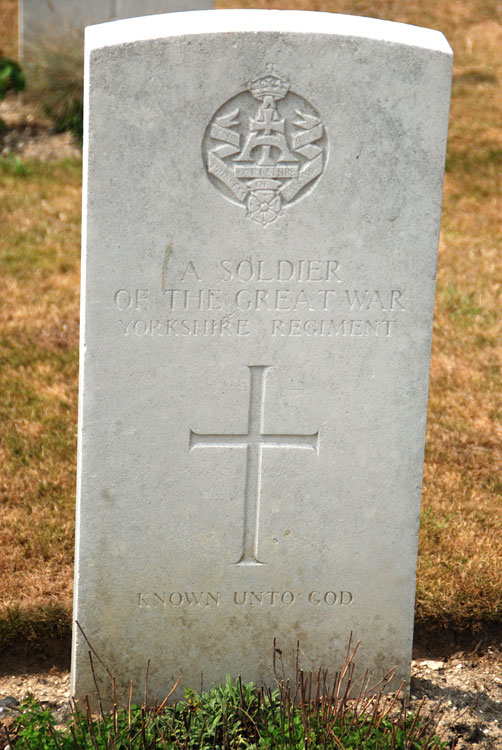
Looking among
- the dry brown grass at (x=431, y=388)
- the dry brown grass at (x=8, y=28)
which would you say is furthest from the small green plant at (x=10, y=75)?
the dry brown grass at (x=431, y=388)

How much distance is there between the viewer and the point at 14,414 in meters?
5.07

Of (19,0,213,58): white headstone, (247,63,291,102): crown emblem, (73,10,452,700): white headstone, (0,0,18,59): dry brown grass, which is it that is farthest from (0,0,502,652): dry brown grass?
(0,0,18,59): dry brown grass

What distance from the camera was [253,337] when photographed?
2939 mm

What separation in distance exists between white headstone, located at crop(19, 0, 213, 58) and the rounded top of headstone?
258 inches

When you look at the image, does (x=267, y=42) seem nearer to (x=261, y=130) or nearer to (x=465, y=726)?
(x=261, y=130)

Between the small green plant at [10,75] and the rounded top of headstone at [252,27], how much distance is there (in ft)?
22.6

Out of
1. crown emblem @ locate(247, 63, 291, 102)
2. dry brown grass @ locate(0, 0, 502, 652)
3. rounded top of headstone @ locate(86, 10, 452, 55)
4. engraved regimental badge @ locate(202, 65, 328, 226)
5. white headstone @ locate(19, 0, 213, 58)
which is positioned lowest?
dry brown grass @ locate(0, 0, 502, 652)

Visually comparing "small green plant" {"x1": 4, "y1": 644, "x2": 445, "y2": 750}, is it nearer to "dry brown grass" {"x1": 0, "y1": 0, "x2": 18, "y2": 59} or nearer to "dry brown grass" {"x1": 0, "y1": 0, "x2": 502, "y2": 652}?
"dry brown grass" {"x1": 0, "y1": 0, "x2": 502, "y2": 652}

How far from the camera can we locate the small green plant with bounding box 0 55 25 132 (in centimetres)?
924

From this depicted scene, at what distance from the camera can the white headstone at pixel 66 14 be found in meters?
8.95

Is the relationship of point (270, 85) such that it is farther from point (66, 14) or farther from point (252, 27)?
point (66, 14)

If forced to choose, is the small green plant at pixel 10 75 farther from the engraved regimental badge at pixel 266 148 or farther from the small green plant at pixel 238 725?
the small green plant at pixel 238 725

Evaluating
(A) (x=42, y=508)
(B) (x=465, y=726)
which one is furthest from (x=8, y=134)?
(B) (x=465, y=726)

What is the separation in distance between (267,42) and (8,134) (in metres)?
7.17
